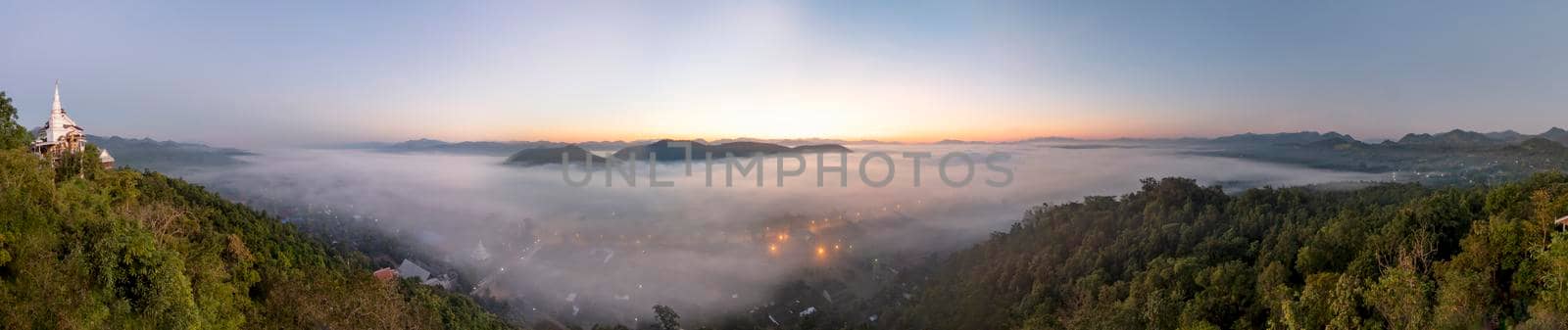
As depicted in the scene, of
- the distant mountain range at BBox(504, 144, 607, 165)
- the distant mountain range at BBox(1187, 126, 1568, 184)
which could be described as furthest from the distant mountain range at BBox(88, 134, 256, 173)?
the distant mountain range at BBox(1187, 126, 1568, 184)

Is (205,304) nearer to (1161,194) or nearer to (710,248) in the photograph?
(1161,194)

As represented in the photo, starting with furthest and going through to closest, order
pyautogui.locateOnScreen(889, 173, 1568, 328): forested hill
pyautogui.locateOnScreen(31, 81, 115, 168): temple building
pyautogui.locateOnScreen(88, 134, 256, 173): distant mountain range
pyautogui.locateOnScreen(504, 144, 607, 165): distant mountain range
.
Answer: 1. pyautogui.locateOnScreen(504, 144, 607, 165): distant mountain range
2. pyautogui.locateOnScreen(88, 134, 256, 173): distant mountain range
3. pyautogui.locateOnScreen(31, 81, 115, 168): temple building
4. pyautogui.locateOnScreen(889, 173, 1568, 328): forested hill

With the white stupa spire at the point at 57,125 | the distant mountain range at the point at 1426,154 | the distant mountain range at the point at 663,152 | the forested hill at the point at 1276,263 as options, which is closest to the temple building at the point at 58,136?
the white stupa spire at the point at 57,125

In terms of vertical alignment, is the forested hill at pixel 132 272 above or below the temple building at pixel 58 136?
below

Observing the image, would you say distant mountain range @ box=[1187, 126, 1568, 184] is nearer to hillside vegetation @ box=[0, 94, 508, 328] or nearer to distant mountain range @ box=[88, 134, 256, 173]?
hillside vegetation @ box=[0, 94, 508, 328]

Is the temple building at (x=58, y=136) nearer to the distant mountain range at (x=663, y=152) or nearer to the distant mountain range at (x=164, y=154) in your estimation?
the distant mountain range at (x=164, y=154)

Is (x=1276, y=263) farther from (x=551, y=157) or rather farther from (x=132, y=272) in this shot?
(x=551, y=157)

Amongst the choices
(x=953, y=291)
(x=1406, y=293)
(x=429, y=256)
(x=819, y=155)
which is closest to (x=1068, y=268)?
(x=953, y=291)
